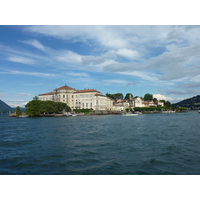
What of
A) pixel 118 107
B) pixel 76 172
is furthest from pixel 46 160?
pixel 118 107

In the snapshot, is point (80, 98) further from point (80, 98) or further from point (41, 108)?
point (41, 108)

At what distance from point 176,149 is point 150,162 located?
361cm

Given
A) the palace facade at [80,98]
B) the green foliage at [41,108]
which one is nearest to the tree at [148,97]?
the palace facade at [80,98]

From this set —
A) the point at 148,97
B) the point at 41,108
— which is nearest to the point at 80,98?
the point at 41,108

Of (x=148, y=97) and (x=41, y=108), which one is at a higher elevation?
(x=148, y=97)

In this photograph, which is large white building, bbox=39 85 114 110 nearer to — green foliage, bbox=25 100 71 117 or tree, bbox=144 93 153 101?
green foliage, bbox=25 100 71 117

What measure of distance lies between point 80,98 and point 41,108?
27914mm

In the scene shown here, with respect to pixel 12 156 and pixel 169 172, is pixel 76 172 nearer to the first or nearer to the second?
pixel 169 172

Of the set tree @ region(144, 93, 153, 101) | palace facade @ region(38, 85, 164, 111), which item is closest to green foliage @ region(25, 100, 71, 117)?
palace facade @ region(38, 85, 164, 111)

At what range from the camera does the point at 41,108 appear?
63969 millimetres

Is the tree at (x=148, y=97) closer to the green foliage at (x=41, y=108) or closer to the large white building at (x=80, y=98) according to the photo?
Result: the large white building at (x=80, y=98)

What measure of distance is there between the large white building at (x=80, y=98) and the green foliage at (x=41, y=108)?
12997 mm

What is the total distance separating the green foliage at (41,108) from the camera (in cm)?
6116

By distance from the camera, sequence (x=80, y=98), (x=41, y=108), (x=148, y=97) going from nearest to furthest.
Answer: (x=41, y=108)
(x=80, y=98)
(x=148, y=97)
